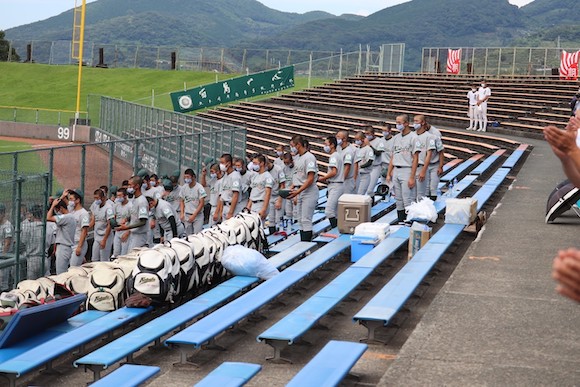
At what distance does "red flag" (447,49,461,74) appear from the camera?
43844 mm

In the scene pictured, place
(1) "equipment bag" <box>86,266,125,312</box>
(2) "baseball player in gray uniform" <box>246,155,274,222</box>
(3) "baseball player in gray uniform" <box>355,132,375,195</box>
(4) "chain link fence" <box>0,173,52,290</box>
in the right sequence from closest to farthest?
(1) "equipment bag" <box>86,266,125,312</box>
(4) "chain link fence" <box>0,173,52,290</box>
(2) "baseball player in gray uniform" <box>246,155,274,222</box>
(3) "baseball player in gray uniform" <box>355,132,375,195</box>

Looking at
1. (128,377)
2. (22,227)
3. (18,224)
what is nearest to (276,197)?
(22,227)

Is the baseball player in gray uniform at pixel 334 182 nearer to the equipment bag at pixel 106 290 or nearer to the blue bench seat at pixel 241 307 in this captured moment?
the blue bench seat at pixel 241 307

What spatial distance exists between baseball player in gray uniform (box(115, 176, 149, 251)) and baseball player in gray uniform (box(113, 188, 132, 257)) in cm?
11

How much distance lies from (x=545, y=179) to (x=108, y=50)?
189 feet

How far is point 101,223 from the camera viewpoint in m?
16.5

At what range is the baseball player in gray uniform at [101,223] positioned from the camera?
16281mm

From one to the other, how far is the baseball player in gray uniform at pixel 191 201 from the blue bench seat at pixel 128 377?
359 inches

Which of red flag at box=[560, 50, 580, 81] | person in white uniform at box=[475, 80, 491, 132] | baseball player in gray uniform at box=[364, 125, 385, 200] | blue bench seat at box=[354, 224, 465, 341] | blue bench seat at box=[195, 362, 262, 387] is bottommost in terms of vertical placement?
blue bench seat at box=[195, 362, 262, 387]

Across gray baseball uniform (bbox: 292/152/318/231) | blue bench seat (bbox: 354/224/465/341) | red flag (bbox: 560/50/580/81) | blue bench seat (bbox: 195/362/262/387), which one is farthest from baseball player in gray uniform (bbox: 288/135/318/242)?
red flag (bbox: 560/50/580/81)

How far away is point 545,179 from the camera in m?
19.8

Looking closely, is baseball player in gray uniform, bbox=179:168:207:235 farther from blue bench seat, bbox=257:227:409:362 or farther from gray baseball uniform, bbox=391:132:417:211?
blue bench seat, bbox=257:227:409:362

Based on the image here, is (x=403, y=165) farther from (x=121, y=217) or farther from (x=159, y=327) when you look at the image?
(x=159, y=327)

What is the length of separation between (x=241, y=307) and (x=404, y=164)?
6.34 meters
